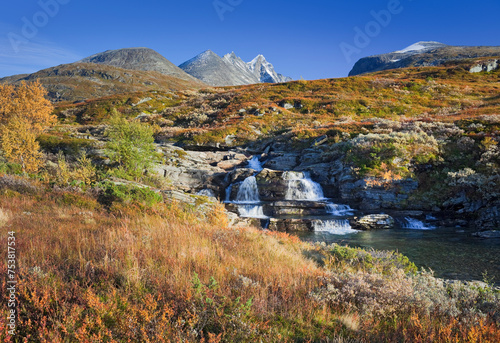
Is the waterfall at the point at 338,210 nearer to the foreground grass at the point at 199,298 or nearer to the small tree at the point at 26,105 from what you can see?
the foreground grass at the point at 199,298

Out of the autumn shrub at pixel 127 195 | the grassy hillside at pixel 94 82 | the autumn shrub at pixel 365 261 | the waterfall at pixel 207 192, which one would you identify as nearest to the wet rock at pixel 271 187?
the waterfall at pixel 207 192

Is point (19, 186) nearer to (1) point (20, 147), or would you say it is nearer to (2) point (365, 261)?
(1) point (20, 147)

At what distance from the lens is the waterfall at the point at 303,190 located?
2184 cm

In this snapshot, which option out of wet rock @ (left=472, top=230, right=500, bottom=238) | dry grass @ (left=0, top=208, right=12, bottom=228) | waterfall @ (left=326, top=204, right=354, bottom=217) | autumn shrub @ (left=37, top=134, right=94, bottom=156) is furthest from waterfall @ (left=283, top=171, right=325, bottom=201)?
autumn shrub @ (left=37, top=134, right=94, bottom=156)

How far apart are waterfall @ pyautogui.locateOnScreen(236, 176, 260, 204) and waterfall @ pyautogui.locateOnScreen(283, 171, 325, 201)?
2825 mm

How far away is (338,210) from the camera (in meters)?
19.1

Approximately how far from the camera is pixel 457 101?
125ft

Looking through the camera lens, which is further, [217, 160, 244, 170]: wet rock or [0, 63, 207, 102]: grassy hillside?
[0, 63, 207, 102]: grassy hillside

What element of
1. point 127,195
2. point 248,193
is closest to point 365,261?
point 127,195

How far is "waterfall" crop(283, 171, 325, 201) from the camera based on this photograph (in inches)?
860

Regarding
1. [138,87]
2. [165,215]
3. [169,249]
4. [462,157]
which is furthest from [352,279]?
[138,87]

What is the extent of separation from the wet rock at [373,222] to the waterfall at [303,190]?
5485 millimetres

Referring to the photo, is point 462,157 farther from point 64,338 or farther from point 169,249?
point 64,338

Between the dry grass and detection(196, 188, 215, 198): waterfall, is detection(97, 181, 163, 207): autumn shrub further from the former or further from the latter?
detection(196, 188, 215, 198): waterfall
